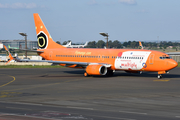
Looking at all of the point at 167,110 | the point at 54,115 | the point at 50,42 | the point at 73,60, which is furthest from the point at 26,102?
the point at 50,42

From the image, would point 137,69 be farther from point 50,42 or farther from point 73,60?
point 50,42

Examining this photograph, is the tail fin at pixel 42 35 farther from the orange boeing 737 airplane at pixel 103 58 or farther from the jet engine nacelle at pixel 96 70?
the jet engine nacelle at pixel 96 70

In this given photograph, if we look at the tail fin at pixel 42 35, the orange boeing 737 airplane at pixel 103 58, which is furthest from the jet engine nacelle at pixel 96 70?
the tail fin at pixel 42 35

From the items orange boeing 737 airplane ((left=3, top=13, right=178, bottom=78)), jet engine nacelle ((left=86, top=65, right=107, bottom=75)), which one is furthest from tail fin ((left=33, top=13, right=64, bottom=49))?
jet engine nacelle ((left=86, top=65, right=107, bottom=75))

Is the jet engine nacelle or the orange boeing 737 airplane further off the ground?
the orange boeing 737 airplane

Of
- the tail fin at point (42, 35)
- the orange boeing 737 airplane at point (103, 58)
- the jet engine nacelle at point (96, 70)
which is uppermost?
the tail fin at point (42, 35)

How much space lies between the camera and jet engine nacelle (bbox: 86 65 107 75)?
44469mm

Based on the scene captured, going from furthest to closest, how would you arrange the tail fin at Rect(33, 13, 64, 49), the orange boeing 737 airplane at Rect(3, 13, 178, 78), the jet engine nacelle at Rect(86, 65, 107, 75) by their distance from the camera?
the tail fin at Rect(33, 13, 64, 49), the jet engine nacelle at Rect(86, 65, 107, 75), the orange boeing 737 airplane at Rect(3, 13, 178, 78)

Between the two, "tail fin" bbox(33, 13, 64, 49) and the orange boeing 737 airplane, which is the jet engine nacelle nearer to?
the orange boeing 737 airplane

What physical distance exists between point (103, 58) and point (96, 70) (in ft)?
12.5

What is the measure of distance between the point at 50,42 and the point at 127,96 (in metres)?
32.5

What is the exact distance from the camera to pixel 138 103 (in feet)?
73.7

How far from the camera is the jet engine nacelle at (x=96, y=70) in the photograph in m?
44.5

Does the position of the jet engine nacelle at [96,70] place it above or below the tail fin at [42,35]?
below
